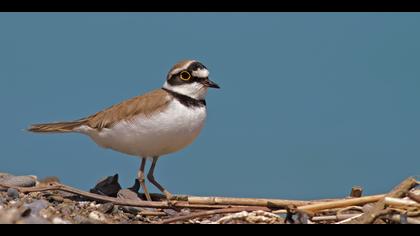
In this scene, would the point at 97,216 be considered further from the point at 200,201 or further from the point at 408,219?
the point at 408,219

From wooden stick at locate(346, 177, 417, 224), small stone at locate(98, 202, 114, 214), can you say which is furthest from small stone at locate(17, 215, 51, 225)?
wooden stick at locate(346, 177, 417, 224)

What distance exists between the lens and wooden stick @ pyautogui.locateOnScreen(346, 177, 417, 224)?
16.1ft

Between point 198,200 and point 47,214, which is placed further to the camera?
point 198,200

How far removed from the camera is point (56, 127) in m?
7.42

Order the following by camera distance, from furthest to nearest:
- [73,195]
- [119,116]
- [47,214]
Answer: [119,116], [73,195], [47,214]

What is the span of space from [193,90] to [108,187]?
1.42 m

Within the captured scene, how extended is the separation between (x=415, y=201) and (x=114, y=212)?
8.94 feet

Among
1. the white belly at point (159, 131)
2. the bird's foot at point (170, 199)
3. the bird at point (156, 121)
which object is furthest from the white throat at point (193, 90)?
the bird's foot at point (170, 199)

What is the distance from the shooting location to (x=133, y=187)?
7152mm

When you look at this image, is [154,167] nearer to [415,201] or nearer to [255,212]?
[255,212]

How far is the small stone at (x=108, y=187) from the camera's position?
689 centimetres

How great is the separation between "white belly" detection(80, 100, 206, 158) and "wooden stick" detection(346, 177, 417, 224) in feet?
7.26

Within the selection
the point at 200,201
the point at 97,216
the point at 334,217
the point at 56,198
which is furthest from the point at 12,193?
the point at 334,217
